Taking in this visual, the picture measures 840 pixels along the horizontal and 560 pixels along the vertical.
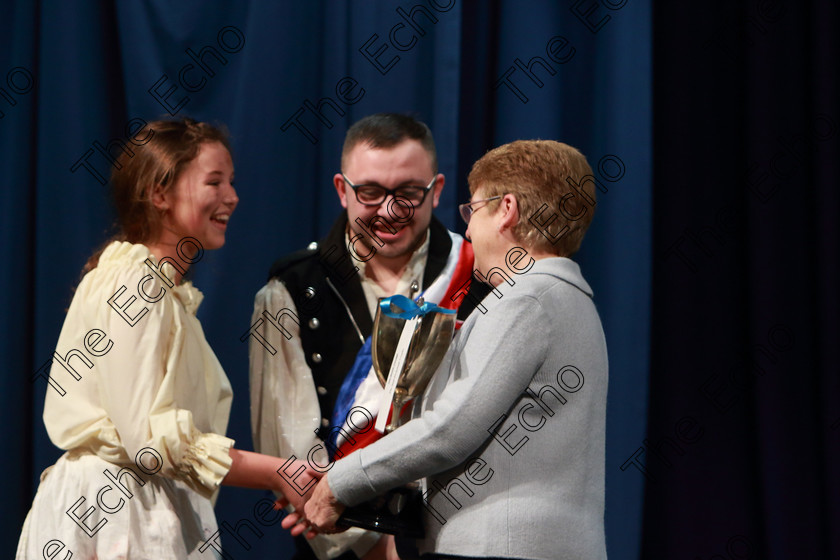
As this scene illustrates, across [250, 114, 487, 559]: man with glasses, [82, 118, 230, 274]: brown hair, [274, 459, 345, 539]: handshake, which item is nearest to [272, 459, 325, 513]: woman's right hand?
[274, 459, 345, 539]: handshake

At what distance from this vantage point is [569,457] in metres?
1.49

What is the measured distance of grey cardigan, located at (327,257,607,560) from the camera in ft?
4.78

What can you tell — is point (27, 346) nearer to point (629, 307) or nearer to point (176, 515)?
point (176, 515)

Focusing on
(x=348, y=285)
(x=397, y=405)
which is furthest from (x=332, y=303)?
(x=397, y=405)

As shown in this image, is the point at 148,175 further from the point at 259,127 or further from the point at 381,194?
the point at 259,127

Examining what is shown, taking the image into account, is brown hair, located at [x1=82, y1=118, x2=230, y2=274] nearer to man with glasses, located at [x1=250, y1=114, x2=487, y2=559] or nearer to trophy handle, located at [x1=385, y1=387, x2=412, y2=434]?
man with glasses, located at [x1=250, y1=114, x2=487, y2=559]

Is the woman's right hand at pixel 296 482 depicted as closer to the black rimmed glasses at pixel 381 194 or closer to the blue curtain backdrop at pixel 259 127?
the black rimmed glasses at pixel 381 194

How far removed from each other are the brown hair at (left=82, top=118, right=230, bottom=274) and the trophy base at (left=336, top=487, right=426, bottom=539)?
2.51 feet

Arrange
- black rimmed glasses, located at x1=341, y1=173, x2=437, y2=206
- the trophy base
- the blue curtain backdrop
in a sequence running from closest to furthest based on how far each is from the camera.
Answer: the trophy base < black rimmed glasses, located at x1=341, y1=173, x2=437, y2=206 < the blue curtain backdrop

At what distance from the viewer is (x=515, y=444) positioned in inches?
58.3

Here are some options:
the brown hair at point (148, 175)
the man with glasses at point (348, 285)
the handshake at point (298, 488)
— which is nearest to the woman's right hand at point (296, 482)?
the handshake at point (298, 488)

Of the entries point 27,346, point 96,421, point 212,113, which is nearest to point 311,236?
point 212,113

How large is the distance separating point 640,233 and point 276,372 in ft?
4.03

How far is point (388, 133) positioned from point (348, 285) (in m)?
0.37
